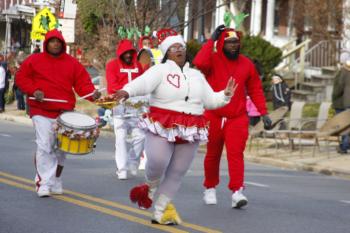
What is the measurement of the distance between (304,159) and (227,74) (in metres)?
8.65

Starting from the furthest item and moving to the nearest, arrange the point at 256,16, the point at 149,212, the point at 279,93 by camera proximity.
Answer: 1. the point at 256,16
2. the point at 279,93
3. the point at 149,212

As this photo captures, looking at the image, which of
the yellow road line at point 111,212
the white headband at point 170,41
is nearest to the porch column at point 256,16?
the yellow road line at point 111,212

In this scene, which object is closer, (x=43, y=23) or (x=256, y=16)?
(x=43, y=23)

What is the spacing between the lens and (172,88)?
10.8 meters

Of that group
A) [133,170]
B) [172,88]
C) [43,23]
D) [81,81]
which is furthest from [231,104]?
[43,23]

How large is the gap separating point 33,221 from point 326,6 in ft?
70.7

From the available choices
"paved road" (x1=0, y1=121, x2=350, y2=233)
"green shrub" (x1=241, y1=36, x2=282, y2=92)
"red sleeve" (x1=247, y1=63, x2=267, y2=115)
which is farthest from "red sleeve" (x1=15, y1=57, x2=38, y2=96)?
"green shrub" (x1=241, y1=36, x2=282, y2=92)

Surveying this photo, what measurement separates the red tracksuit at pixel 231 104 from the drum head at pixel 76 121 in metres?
1.35

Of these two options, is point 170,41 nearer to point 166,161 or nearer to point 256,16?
point 166,161

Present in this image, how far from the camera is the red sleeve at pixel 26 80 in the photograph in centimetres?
1266

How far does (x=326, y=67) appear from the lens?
34688 mm

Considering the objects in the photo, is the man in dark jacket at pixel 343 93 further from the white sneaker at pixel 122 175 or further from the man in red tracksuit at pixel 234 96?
the man in red tracksuit at pixel 234 96

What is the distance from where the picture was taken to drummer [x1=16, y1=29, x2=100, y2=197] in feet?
41.7

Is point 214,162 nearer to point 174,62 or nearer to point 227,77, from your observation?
point 227,77
